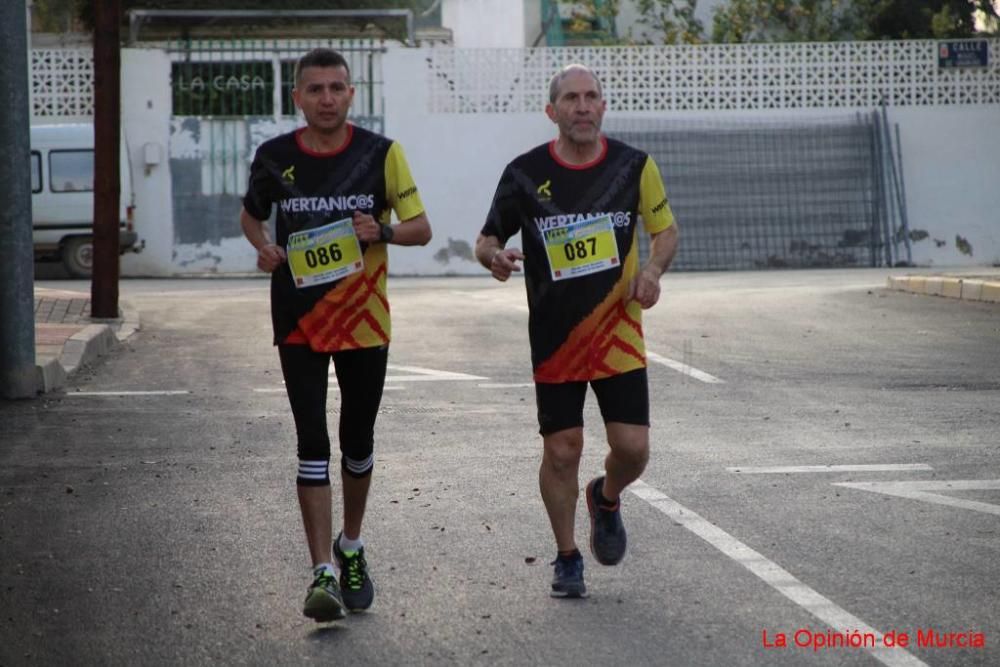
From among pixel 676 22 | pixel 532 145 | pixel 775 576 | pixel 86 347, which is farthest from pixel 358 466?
pixel 676 22

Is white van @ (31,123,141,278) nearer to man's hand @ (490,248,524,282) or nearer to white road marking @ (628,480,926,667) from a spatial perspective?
white road marking @ (628,480,926,667)

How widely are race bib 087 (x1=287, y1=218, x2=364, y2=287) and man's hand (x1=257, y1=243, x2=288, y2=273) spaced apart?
58 mm

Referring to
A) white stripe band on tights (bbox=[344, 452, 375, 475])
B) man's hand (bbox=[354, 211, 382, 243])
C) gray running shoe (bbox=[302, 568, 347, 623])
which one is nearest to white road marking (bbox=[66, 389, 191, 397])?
white stripe band on tights (bbox=[344, 452, 375, 475])

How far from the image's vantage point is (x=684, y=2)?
42031 millimetres

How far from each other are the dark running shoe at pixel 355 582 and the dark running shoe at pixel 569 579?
615 millimetres

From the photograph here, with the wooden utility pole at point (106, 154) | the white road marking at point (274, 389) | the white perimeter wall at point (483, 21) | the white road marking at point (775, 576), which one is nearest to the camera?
the white road marking at point (775, 576)

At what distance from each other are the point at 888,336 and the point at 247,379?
5.99 meters

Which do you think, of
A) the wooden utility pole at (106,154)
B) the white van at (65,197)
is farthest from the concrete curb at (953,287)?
the white van at (65,197)

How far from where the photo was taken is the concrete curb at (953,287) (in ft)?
68.2

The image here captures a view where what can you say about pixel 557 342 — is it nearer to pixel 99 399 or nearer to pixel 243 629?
pixel 243 629

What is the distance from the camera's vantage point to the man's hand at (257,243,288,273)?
19.9ft

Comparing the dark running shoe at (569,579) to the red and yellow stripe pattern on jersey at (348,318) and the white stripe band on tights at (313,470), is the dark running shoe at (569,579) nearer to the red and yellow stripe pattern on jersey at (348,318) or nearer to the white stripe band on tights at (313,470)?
the white stripe band on tights at (313,470)

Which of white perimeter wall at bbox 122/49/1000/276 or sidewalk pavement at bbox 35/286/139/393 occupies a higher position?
white perimeter wall at bbox 122/49/1000/276

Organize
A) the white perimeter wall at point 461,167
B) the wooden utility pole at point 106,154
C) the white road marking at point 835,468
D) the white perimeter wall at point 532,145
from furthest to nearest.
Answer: the white perimeter wall at point 532,145
the white perimeter wall at point 461,167
the wooden utility pole at point 106,154
the white road marking at point 835,468
